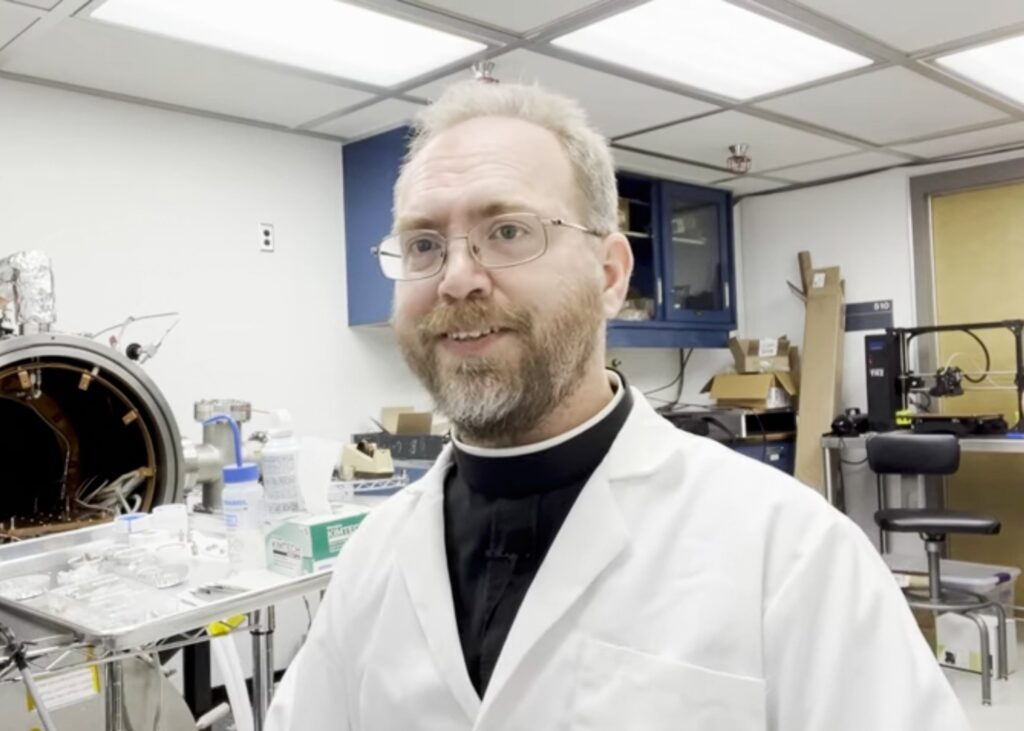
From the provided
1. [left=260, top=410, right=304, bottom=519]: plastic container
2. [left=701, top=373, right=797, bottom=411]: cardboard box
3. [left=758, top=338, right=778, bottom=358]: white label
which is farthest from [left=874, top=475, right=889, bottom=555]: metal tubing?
[left=260, top=410, right=304, bottom=519]: plastic container

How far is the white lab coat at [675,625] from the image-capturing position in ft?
2.80

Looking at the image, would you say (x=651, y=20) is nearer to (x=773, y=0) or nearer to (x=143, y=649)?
(x=773, y=0)

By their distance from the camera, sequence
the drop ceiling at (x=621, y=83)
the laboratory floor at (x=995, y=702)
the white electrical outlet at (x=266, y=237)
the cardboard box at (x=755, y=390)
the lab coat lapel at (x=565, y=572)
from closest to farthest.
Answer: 1. the lab coat lapel at (x=565, y=572)
2. the drop ceiling at (x=621, y=83)
3. the laboratory floor at (x=995, y=702)
4. the white electrical outlet at (x=266, y=237)
5. the cardboard box at (x=755, y=390)

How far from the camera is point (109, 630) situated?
1.30m

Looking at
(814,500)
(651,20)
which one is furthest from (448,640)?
(651,20)

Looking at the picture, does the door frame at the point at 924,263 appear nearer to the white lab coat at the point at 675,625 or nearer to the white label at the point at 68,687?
the white lab coat at the point at 675,625

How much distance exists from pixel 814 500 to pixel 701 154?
309 cm

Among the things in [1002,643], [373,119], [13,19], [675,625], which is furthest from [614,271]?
[1002,643]

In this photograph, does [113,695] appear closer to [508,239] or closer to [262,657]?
[262,657]

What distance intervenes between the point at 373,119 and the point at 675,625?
263cm

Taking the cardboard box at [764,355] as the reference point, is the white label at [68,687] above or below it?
below

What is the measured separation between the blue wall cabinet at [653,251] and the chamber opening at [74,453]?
1.28 metres

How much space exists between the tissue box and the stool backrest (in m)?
2.64

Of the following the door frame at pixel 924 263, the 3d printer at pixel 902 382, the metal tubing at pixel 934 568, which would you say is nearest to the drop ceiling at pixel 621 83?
the door frame at pixel 924 263
